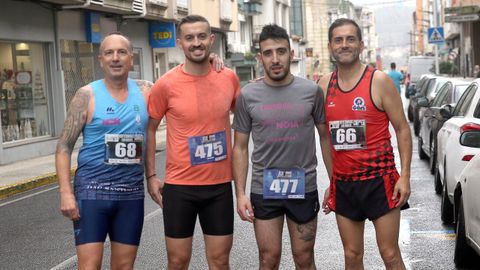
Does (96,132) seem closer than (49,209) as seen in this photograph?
Yes

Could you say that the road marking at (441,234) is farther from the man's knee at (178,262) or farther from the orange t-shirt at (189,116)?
the man's knee at (178,262)

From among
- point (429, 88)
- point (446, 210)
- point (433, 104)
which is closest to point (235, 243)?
point (446, 210)

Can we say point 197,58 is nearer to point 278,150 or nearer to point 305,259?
point 278,150

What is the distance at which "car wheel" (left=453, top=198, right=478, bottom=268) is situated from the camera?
23.3 feet

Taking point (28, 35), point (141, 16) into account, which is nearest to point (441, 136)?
point (28, 35)

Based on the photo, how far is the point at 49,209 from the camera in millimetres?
12086

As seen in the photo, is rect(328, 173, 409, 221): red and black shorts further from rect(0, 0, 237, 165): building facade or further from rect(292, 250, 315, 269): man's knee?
rect(0, 0, 237, 165): building facade

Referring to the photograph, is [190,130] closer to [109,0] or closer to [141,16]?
[109,0]

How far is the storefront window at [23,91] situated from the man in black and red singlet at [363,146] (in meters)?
15.7

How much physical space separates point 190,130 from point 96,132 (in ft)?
1.98

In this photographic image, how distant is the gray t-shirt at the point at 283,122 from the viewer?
533 centimetres

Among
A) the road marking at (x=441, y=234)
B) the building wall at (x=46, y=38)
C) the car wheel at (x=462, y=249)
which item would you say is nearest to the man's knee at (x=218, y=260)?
the car wheel at (x=462, y=249)

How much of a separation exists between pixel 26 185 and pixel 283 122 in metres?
10.6

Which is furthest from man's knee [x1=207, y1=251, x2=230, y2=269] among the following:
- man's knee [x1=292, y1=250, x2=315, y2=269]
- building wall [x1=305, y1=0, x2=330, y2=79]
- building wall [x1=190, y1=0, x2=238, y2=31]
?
building wall [x1=305, y1=0, x2=330, y2=79]
